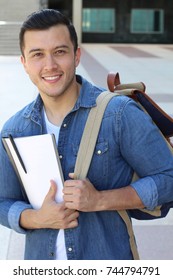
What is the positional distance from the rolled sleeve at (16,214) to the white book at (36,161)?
0.18 feet

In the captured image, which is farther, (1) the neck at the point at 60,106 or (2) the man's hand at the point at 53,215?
(1) the neck at the point at 60,106

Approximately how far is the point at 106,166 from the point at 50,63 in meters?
0.35

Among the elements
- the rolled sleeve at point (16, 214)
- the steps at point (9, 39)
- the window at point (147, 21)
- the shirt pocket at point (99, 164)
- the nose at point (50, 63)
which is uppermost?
the nose at point (50, 63)

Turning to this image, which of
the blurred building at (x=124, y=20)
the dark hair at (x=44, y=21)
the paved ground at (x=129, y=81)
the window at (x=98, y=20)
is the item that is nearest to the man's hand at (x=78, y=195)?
the dark hair at (x=44, y=21)

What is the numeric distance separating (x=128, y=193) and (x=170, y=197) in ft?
0.48

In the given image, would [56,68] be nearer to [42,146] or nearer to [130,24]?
[42,146]

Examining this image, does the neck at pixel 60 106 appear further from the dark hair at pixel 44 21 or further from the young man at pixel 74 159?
the dark hair at pixel 44 21

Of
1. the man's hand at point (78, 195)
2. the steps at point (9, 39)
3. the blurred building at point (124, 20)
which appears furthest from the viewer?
the blurred building at point (124, 20)

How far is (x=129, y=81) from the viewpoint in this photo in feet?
37.9

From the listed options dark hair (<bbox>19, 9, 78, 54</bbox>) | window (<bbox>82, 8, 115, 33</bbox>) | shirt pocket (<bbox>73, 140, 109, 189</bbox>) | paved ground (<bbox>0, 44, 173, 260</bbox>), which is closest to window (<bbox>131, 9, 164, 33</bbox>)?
window (<bbox>82, 8, 115, 33</bbox>)

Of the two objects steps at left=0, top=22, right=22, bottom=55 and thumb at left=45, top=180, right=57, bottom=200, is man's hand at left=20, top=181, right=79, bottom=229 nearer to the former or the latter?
thumb at left=45, top=180, right=57, bottom=200

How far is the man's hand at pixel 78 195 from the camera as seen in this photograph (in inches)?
58.8

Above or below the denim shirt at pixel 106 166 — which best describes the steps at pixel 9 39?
below

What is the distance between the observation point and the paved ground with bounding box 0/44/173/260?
366 centimetres
